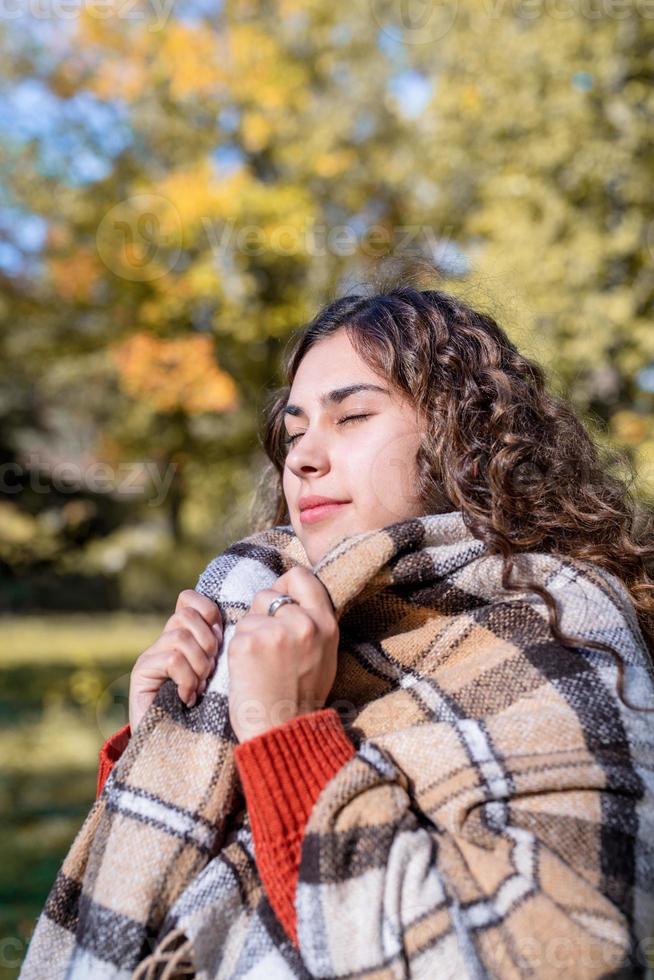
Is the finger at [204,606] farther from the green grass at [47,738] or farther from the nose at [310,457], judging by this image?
the green grass at [47,738]

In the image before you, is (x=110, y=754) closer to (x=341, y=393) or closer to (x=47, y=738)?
(x=341, y=393)

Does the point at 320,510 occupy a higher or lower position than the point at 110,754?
higher

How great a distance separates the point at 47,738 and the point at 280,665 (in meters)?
6.60

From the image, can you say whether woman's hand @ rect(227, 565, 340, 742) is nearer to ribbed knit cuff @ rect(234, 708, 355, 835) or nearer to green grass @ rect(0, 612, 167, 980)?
ribbed knit cuff @ rect(234, 708, 355, 835)

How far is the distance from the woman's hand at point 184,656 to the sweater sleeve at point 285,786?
0.24 metres

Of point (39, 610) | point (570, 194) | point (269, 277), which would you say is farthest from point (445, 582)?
point (39, 610)

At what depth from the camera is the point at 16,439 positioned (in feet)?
52.5

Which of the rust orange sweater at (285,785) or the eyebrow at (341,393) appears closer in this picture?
the rust orange sweater at (285,785)

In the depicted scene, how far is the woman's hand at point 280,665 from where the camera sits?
5.07 feet

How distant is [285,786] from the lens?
1.46 m
